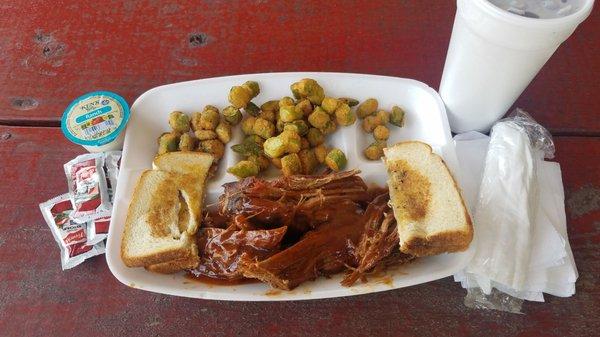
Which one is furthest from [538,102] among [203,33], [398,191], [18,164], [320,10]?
[18,164]

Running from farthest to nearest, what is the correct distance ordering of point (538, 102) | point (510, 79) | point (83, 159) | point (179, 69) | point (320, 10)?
point (320, 10) → point (179, 69) → point (538, 102) → point (83, 159) → point (510, 79)

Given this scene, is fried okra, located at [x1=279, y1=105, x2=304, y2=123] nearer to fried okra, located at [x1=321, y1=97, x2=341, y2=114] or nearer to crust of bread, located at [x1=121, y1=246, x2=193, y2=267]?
fried okra, located at [x1=321, y1=97, x2=341, y2=114]

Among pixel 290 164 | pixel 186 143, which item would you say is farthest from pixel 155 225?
pixel 290 164

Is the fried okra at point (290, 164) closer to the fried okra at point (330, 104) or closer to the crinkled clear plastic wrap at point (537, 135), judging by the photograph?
the fried okra at point (330, 104)

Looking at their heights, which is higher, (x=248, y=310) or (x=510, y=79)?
(x=510, y=79)

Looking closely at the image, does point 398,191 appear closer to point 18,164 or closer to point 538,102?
point 538,102

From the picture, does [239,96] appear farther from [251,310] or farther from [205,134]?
[251,310]
